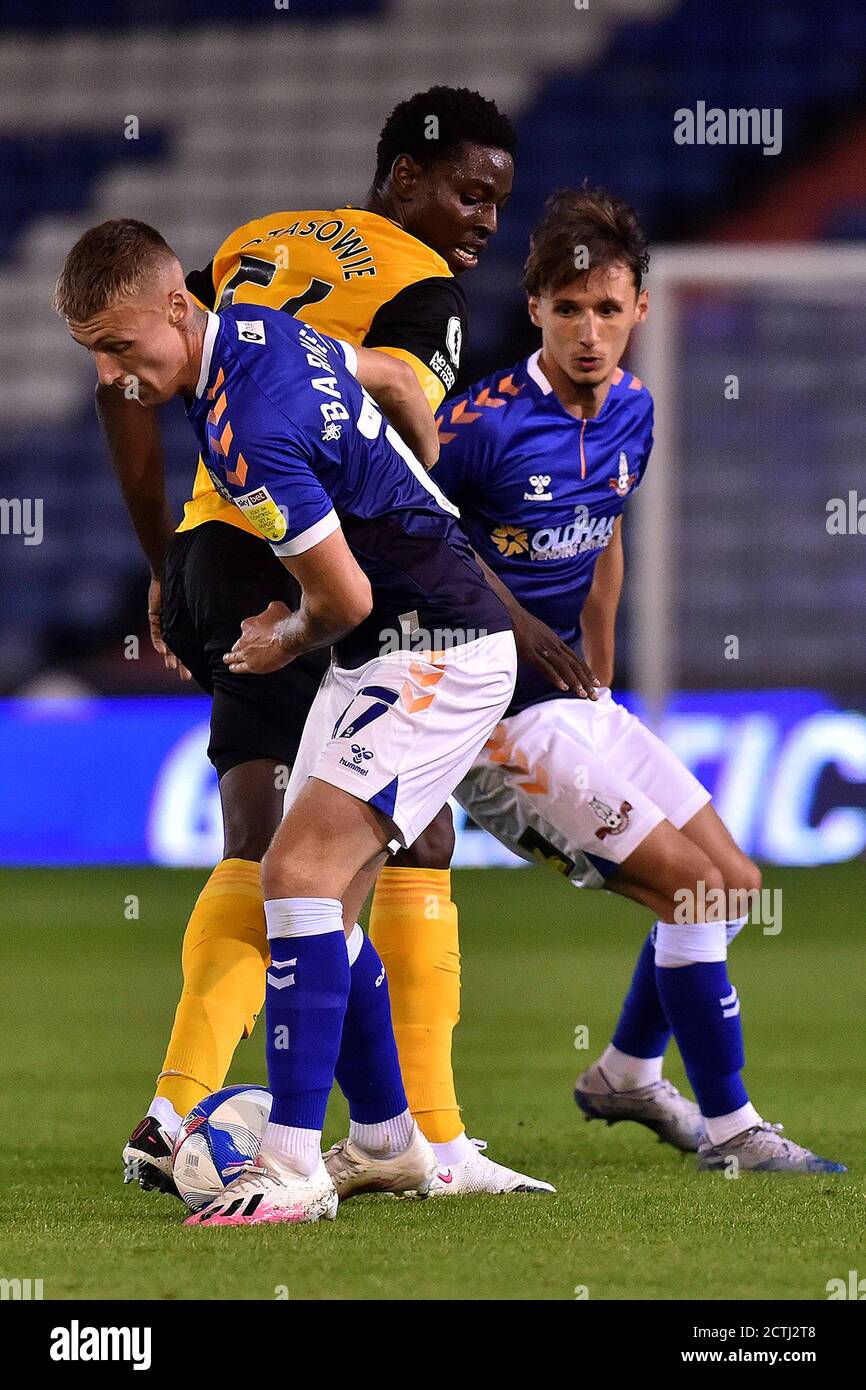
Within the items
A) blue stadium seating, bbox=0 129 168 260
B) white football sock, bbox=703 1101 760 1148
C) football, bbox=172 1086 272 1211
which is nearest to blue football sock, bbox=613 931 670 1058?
white football sock, bbox=703 1101 760 1148

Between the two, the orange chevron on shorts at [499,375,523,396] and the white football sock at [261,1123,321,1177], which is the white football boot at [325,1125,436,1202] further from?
the orange chevron on shorts at [499,375,523,396]

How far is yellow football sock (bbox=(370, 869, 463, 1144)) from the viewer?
3.62 m

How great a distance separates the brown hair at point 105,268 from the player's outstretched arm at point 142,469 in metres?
0.68

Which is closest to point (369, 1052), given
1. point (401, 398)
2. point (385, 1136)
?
point (385, 1136)

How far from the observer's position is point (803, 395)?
12.1m

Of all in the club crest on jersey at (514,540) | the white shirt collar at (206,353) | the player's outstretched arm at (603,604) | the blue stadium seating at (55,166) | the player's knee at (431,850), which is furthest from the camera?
the blue stadium seating at (55,166)

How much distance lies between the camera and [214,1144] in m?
3.22

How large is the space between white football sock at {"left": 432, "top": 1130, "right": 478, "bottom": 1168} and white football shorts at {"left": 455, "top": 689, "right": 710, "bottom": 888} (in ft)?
1.81

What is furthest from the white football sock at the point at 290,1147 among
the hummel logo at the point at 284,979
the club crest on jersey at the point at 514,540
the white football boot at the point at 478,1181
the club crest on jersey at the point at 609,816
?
the club crest on jersey at the point at 514,540

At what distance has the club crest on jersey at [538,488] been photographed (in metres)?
4.02

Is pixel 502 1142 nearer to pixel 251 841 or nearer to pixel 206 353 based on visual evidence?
pixel 251 841

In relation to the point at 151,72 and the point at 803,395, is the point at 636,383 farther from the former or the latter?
the point at 151,72

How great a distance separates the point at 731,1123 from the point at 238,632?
1.32 metres

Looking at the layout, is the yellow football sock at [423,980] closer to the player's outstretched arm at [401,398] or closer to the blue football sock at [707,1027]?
the blue football sock at [707,1027]
